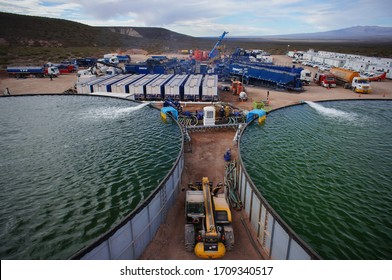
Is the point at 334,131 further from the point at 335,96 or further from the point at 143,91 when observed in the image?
the point at 143,91

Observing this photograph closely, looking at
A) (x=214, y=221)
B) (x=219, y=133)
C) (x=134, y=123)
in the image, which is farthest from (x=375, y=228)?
(x=134, y=123)

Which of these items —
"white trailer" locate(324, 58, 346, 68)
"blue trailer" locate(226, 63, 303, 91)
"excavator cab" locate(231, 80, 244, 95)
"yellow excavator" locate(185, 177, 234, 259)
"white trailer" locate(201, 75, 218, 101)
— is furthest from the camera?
"white trailer" locate(324, 58, 346, 68)

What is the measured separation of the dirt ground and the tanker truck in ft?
5.64

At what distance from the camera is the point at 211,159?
Result: 91.6 feet

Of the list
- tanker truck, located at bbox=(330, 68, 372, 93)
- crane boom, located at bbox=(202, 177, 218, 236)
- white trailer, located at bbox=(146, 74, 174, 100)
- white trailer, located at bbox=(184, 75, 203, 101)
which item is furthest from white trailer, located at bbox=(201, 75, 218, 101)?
tanker truck, located at bbox=(330, 68, 372, 93)

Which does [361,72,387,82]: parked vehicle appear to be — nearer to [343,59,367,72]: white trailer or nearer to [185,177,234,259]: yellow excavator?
[343,59,367,72]: white trailer

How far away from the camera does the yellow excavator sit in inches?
596

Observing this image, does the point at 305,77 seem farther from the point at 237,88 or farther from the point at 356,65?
the point at 356,65

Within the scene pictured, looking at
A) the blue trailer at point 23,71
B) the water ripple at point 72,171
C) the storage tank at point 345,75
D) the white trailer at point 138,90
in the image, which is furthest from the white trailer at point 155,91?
the storage tank at point 345,75

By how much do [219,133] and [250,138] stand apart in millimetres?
4450

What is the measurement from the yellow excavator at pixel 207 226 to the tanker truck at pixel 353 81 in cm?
6196

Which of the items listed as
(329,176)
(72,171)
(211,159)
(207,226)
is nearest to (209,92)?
(211,159)

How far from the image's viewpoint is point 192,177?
24469mm

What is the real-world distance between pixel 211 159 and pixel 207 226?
12.6 m
